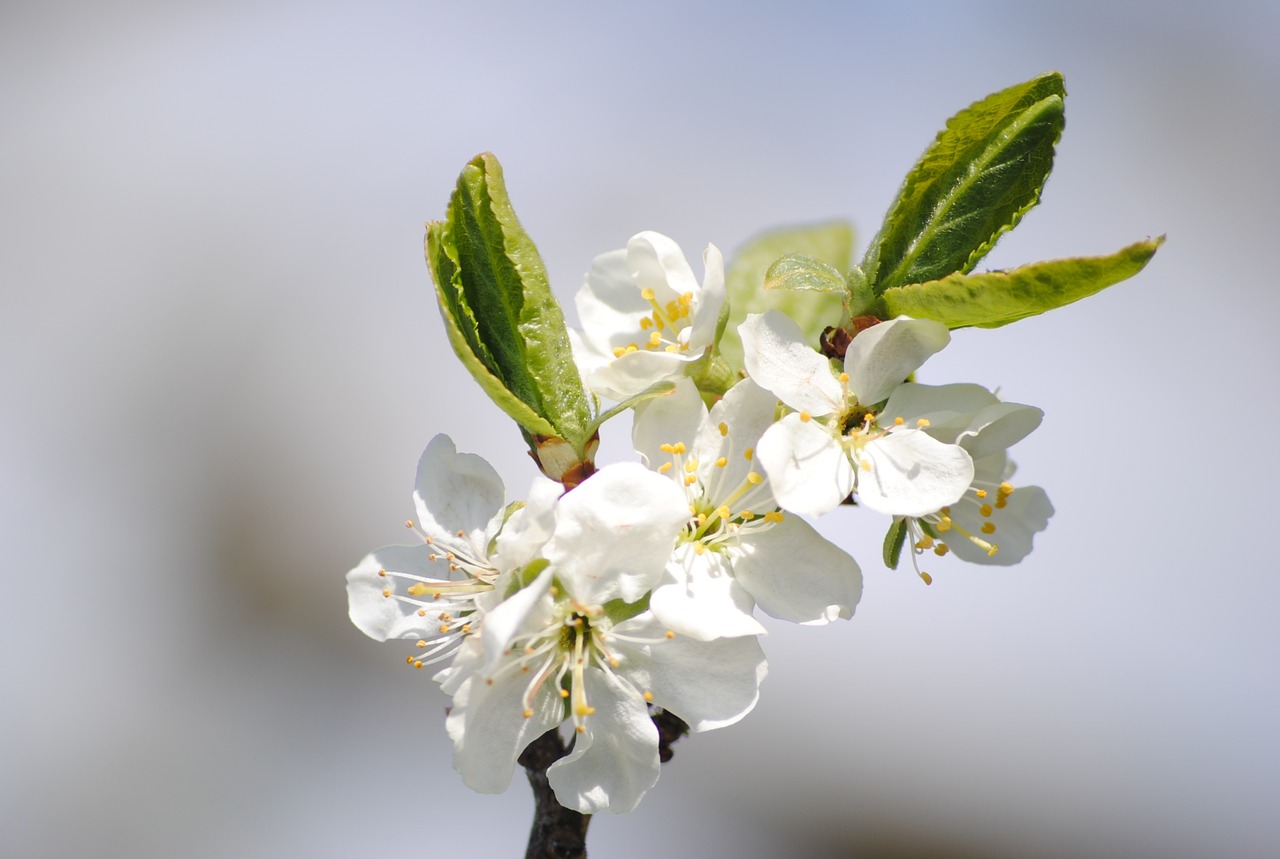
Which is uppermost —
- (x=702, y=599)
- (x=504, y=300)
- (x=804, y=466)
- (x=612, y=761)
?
(x=504, y=300)

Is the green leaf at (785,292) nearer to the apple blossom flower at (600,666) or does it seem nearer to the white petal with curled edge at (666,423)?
the white petal with curled edge at (666,423)

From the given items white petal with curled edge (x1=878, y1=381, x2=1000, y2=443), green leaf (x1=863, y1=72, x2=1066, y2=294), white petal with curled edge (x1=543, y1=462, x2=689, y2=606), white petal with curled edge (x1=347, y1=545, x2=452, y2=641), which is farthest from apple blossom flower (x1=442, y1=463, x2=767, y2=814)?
green leaf (x1=863, y1=72, x2=1066, y2=294)

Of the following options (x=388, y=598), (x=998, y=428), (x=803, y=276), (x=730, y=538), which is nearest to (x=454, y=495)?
(x=388, y=598)

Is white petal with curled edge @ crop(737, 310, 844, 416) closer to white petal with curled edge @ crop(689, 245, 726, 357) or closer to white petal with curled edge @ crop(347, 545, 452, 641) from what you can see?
white petal with curled edge @ crop(689, 245, 726, 357)

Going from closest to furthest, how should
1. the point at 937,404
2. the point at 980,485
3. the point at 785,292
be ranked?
the point at 937,404 < the point at 980,485 < the point at 785,292

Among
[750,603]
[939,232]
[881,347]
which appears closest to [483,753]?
[750,603]

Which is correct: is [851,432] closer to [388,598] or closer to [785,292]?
[785,292]

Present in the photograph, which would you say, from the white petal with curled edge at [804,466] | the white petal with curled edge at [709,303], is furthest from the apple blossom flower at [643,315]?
the white petal with curled edge at [804,466]
